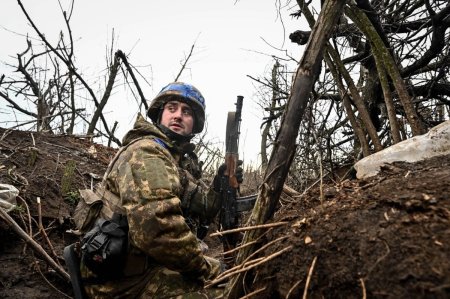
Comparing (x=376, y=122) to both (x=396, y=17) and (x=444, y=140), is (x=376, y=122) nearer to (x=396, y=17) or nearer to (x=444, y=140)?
(x=396, y=17)

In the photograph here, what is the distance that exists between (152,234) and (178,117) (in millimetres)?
1531

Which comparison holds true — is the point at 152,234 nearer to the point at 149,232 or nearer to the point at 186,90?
the point at 149,232

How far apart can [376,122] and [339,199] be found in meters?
3.73

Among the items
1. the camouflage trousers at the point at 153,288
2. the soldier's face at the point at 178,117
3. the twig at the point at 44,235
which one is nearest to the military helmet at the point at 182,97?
the soldier's face at the point at 178,117

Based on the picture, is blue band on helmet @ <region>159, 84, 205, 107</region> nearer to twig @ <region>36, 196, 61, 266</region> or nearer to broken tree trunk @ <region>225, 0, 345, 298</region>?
twig @ <region>36, 196, 61, 266</region>

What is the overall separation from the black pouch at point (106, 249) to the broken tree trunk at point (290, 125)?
1.01m

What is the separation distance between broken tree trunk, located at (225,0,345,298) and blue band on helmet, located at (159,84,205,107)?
2.32 m

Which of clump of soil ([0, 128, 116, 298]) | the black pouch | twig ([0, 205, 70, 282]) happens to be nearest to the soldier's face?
the black pouch

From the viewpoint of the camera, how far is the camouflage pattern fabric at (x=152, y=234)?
215 cm

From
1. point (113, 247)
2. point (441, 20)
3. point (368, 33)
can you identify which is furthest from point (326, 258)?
point (441, 20)

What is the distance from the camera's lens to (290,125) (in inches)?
57.3

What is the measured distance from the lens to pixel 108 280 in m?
2.35

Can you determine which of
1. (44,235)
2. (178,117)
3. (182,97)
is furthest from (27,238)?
→ (182,97)

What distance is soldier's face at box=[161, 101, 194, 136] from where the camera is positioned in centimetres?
335
